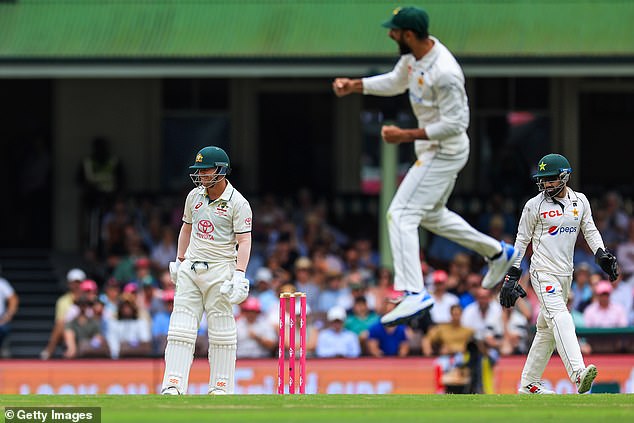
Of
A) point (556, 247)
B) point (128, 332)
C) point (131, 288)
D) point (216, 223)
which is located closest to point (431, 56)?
point (556, 247)

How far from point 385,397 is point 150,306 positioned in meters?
7.31

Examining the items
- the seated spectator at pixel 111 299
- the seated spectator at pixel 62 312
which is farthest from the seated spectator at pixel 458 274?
the seated spectator at pixel 62 312

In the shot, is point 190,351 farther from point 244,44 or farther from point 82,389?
point 244,44

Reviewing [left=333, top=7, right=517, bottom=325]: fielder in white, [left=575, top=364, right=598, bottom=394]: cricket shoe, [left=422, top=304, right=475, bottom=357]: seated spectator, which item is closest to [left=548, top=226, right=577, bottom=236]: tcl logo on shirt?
[left=333, top=7, right=517, bottom=325]: fielder in white

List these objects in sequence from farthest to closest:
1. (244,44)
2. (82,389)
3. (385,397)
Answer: (244,44), (82,389), (385,397)

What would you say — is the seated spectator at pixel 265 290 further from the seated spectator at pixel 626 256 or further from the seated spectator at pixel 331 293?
the seated spectator at pixel 626 256

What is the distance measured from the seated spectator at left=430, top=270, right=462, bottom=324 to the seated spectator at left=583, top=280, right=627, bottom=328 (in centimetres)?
160

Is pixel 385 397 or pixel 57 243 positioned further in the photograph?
pixel 57 243

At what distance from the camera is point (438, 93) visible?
520 inches

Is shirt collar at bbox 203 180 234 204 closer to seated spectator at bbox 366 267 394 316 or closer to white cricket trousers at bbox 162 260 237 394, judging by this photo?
white cricket trousers at bbox 162 260 237 394

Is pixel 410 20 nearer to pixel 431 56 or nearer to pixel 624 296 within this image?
pixel 431 56

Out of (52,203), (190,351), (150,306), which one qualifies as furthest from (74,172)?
(190,351)

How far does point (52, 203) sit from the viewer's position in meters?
24.8

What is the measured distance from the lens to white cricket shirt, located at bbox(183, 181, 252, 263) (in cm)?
1362
